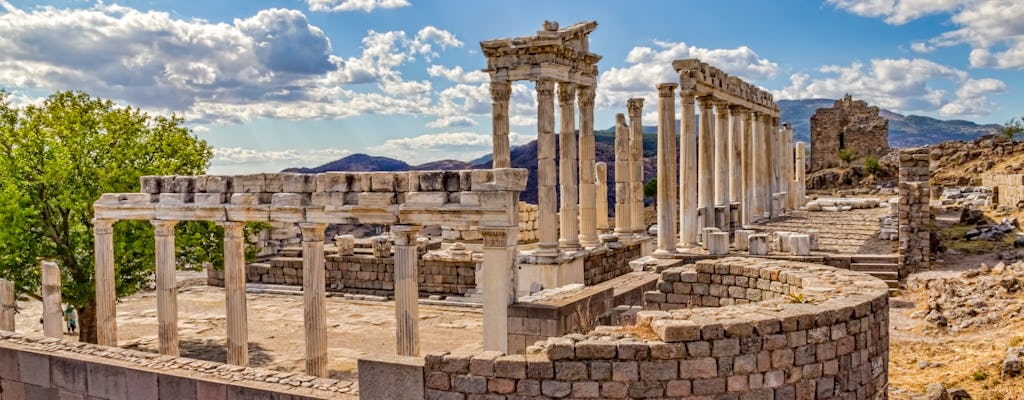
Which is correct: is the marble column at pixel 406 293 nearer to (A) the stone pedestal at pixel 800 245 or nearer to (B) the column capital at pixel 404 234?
(B) the column capital at pixel 404 234


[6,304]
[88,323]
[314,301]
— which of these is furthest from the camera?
[88,323]

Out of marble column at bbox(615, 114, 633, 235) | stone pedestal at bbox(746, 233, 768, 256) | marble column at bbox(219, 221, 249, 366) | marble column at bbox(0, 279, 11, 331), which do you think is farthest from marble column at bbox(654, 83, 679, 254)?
marble column at bbox(0, 279, 11, 331)

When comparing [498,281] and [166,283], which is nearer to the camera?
[498,281]

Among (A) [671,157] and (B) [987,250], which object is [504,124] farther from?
(B) [987,250]

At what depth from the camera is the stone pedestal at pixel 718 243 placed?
21312 mm

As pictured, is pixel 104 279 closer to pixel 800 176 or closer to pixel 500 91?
pixel 500 91

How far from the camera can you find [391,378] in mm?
9484

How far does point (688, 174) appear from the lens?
23.8 meters

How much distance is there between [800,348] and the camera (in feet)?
28.7

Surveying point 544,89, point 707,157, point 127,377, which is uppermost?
point 544,89

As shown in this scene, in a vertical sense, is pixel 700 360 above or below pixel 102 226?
A: below

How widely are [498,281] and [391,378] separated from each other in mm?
4087

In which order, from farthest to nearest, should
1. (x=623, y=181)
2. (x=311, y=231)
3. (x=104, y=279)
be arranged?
(x=623, y=181)
(x=104, y=279)
(x=311, y=231)

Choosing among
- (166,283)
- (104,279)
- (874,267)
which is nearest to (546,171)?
(874,267)
